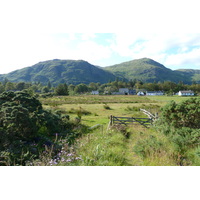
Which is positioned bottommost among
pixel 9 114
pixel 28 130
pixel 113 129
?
pixel 113 129

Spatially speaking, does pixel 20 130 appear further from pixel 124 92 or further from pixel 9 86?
pixel 124 92

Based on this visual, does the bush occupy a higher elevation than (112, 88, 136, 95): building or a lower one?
lower

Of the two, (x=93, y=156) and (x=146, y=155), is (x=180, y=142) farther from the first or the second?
(x=93, y=156)

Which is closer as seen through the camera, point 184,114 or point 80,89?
point 184,114

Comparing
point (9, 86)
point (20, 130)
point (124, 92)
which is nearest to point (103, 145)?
point (20, 130)

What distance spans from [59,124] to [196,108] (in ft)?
29.8

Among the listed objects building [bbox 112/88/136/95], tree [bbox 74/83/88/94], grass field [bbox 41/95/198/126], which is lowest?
grass field [bbox 41/95/198/126]

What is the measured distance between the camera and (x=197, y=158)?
4.79 m

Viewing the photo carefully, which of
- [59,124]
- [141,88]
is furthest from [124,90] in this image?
[59,124]

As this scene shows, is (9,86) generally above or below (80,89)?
above

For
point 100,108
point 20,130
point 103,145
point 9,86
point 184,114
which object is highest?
point 9,86

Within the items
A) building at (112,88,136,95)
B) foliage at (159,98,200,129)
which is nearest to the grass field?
foliage at (159,98,200,129)

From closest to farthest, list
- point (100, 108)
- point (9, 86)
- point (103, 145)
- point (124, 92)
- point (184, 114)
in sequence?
point (103, 145)
point (184, 114)
point (100, 108)
point (9, 86)
point (124, 92)

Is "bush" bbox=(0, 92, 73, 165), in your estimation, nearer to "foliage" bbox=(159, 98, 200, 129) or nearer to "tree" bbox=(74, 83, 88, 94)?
"foliage" bbox=(159, 98, 200, 129)
